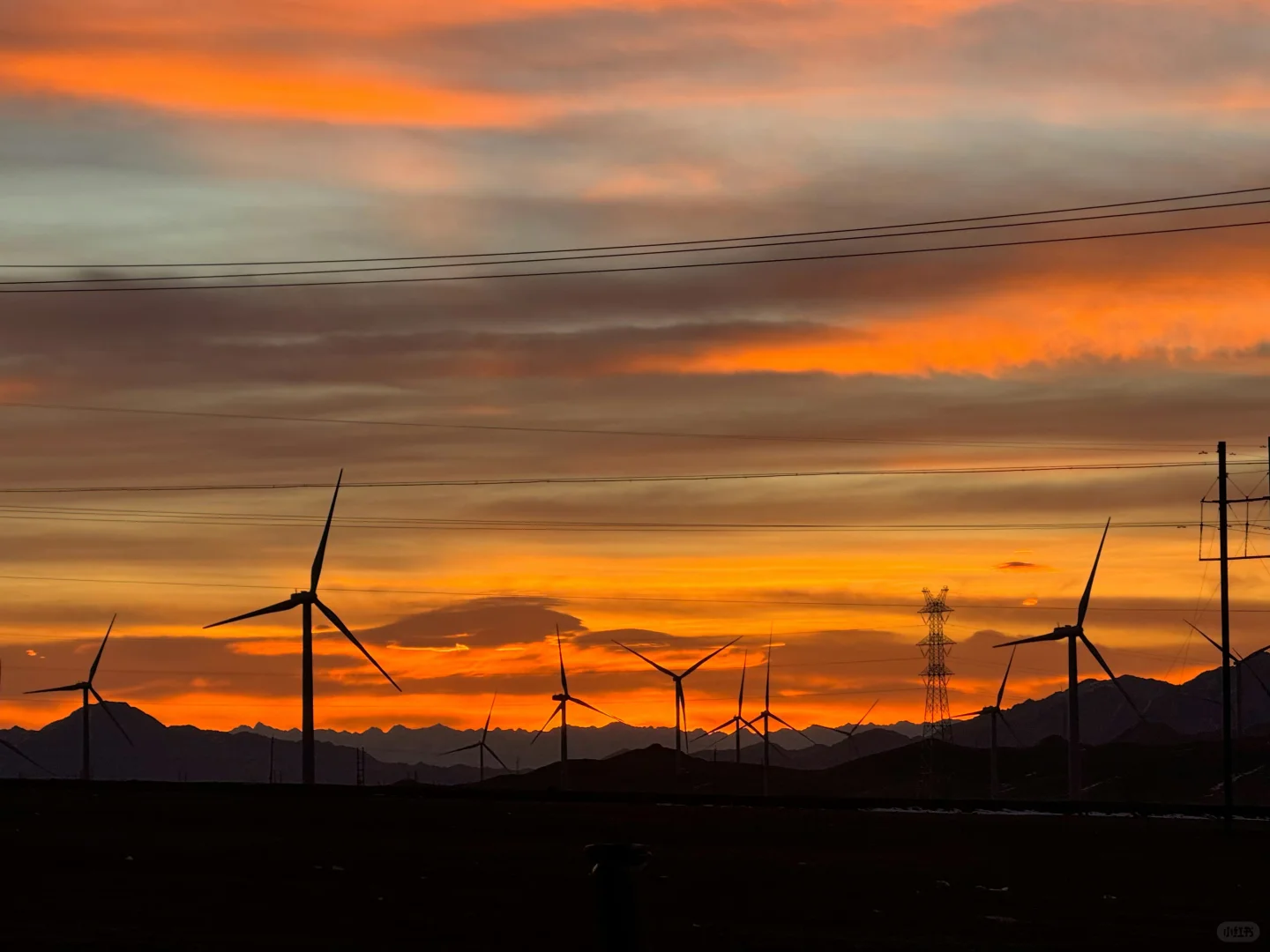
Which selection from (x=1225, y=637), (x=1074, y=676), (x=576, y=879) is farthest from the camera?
(x=1074, y=676)

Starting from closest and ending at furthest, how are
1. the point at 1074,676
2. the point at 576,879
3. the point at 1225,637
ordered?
the point at 576,879, the point at 1225,637, the point at 1074,676

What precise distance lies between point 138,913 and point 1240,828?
6202 centimetres

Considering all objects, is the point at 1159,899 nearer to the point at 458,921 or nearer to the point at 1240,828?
the point at 458,921

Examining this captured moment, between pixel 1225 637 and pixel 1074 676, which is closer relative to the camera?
pixel 1225 637

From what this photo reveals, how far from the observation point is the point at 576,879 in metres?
51.0

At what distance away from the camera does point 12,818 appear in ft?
240

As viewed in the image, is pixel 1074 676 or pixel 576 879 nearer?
pixel 576 879

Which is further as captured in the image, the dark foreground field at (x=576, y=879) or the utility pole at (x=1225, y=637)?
the utility pole at (x=1225, y=637)

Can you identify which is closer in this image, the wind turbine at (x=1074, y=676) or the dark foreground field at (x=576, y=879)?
the dark foreground field at (x=576, y=879)

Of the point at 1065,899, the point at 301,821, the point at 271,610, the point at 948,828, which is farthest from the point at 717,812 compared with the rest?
the point at 271,610

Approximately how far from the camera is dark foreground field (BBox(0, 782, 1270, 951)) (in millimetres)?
37812

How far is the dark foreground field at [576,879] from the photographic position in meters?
37.8

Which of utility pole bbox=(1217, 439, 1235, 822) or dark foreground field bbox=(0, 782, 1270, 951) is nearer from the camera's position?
dark foreground field bbox=(0, 782, 1270, 951)

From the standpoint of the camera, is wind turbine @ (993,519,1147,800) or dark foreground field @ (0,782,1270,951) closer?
dark foreground field @ (0,782,1270,951)
